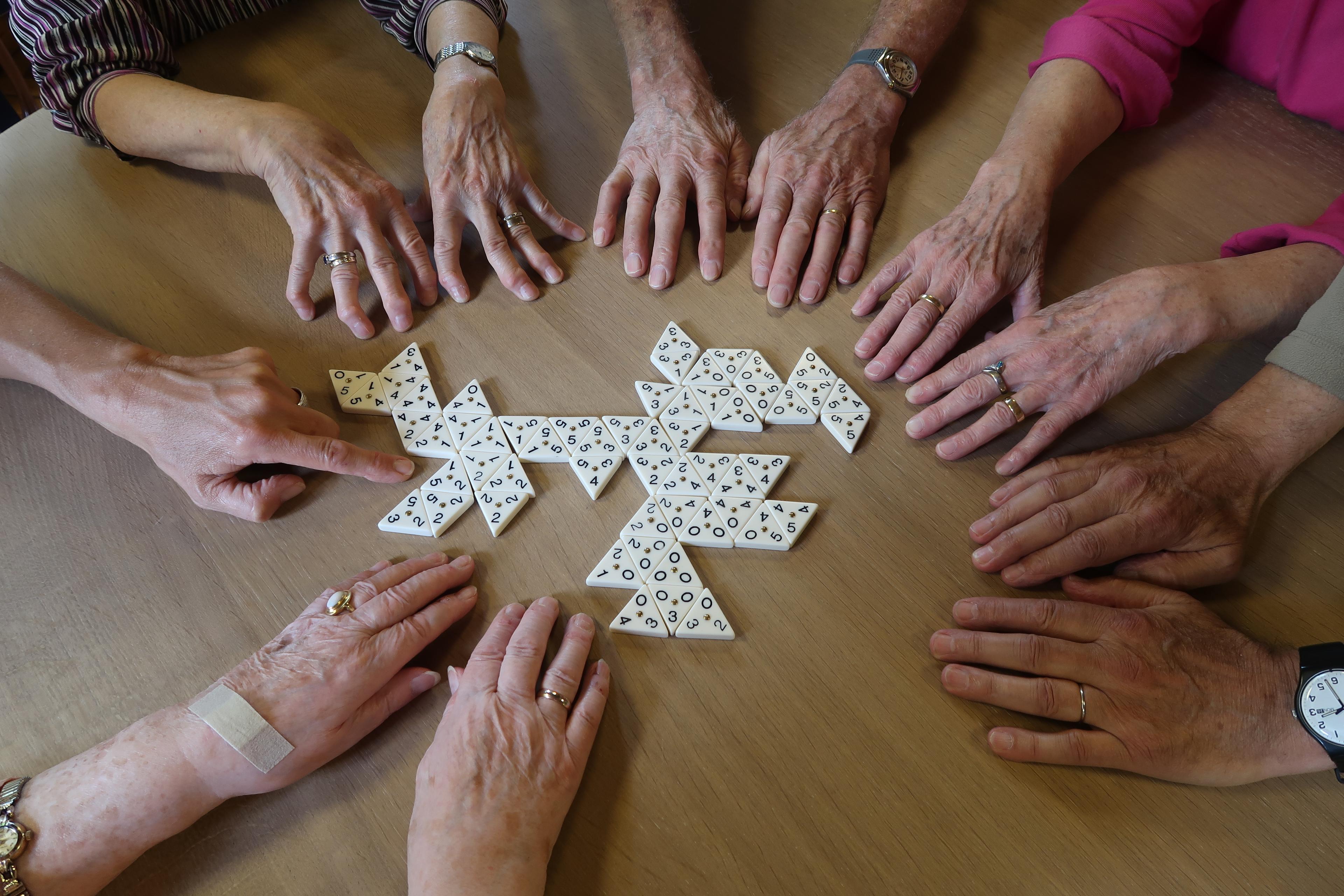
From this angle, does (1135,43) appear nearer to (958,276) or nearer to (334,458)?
(958,276)

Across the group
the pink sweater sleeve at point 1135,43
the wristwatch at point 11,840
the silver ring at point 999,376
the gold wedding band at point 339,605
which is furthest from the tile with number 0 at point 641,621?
the pink sweater sleeve at point 1135,43

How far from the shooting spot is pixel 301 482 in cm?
142

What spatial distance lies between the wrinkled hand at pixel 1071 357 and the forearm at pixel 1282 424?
143 millimetres

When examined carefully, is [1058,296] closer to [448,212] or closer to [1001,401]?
[1001,401]

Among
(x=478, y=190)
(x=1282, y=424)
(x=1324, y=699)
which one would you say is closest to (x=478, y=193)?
(x=478, y=190)

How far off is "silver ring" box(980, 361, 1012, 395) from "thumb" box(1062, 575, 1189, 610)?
1.17ft

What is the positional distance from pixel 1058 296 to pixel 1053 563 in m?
0.60

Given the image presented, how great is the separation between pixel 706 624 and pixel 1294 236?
51.4 inches

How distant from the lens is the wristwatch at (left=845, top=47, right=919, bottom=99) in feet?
5.90

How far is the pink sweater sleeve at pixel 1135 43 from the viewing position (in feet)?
5.41

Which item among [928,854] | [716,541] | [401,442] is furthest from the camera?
[401,442]

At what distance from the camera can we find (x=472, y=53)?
1.84 metres

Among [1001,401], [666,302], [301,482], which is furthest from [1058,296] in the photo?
[301,482]

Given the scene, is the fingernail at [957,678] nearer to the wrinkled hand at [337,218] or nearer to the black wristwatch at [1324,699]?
the black wristwatch at [1324,699]
